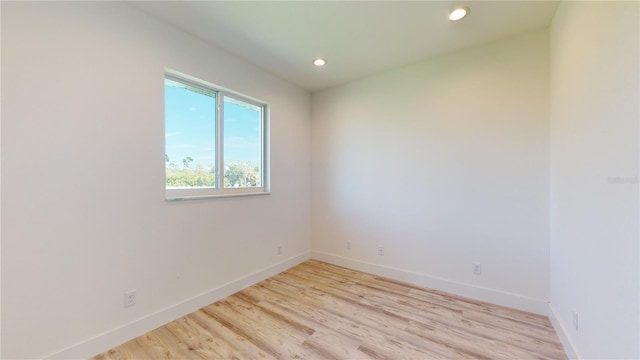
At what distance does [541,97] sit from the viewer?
7.16 feet

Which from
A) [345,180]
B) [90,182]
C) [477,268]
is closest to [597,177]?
[477,268]

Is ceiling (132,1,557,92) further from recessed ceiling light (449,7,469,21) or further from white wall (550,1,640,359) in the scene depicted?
white wall (550,1,640,359)

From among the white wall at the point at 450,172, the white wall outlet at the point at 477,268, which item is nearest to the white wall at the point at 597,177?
the white wall at the point at 450,172

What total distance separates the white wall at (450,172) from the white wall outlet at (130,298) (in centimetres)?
232

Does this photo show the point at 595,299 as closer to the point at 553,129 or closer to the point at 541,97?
the point at 553,129

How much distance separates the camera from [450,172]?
8.64ft

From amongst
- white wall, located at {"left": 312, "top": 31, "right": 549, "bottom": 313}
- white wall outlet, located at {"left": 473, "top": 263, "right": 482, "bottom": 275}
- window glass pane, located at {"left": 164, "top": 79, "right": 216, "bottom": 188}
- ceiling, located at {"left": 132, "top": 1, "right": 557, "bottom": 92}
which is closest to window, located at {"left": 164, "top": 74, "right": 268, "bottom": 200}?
window glass pane, located at {"left": 164, "top": 79, "right": 216, "bottom": 188}

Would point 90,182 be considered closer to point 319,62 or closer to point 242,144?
point 242,144

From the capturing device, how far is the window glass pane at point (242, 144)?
2.75m

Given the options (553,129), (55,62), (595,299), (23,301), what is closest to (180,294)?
(23,301)

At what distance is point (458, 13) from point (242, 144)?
2.42 metres

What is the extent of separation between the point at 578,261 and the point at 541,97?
144cm

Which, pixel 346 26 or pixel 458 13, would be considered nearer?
pixel 458 13

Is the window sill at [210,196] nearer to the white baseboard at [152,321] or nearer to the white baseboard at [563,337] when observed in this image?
the white baseboard at [152,321]
